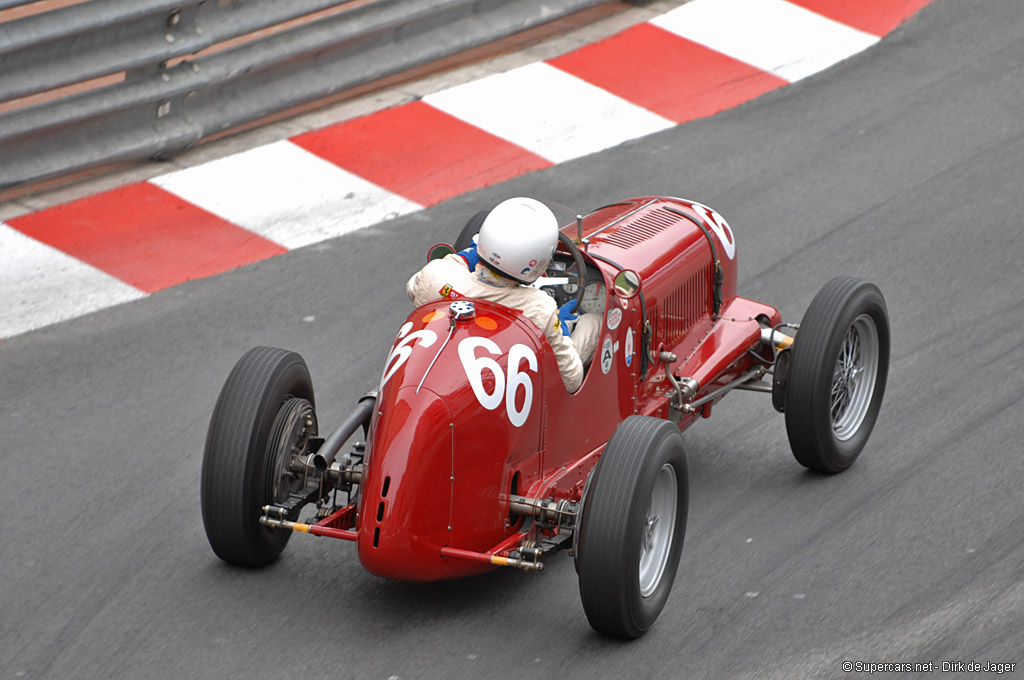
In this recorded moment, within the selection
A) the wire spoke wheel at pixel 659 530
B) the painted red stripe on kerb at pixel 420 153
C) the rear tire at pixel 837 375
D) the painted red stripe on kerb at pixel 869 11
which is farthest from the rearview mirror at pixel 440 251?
the painted red stripe on kerb at pixel 869 11

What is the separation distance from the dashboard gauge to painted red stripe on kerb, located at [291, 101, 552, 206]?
313cm

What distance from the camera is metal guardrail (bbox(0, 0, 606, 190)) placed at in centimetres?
847

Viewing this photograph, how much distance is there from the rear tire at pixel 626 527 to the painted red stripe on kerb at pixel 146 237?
152 inches

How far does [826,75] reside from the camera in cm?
1063

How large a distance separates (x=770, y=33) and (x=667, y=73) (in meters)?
1.14

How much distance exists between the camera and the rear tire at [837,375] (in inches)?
234

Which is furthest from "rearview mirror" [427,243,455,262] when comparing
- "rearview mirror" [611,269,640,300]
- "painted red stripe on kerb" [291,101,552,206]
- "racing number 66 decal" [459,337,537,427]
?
"painted red stripe on kerb" [291,101,552,206]

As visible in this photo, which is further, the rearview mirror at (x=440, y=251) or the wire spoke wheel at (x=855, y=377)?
the wire spoke wheel at (x=855, y=377)

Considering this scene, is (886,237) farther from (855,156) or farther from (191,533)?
(191,533)

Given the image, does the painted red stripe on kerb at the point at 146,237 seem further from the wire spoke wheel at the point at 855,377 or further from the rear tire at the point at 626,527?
the rear tire at the point at 626,527

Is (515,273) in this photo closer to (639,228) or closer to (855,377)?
(639,228)

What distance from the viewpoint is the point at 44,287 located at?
25.7 feet

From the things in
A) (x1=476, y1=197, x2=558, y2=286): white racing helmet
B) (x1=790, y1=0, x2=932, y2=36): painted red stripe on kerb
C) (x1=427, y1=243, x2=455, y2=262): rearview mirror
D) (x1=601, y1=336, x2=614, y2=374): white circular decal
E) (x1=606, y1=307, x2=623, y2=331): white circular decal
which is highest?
(x1=476, y1=197, x2=558, y2=286): white racing helmet

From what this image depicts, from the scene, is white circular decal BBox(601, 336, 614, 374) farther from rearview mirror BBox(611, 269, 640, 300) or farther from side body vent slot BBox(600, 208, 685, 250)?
side body vent slot BBox(600, 208, 685, 250)
